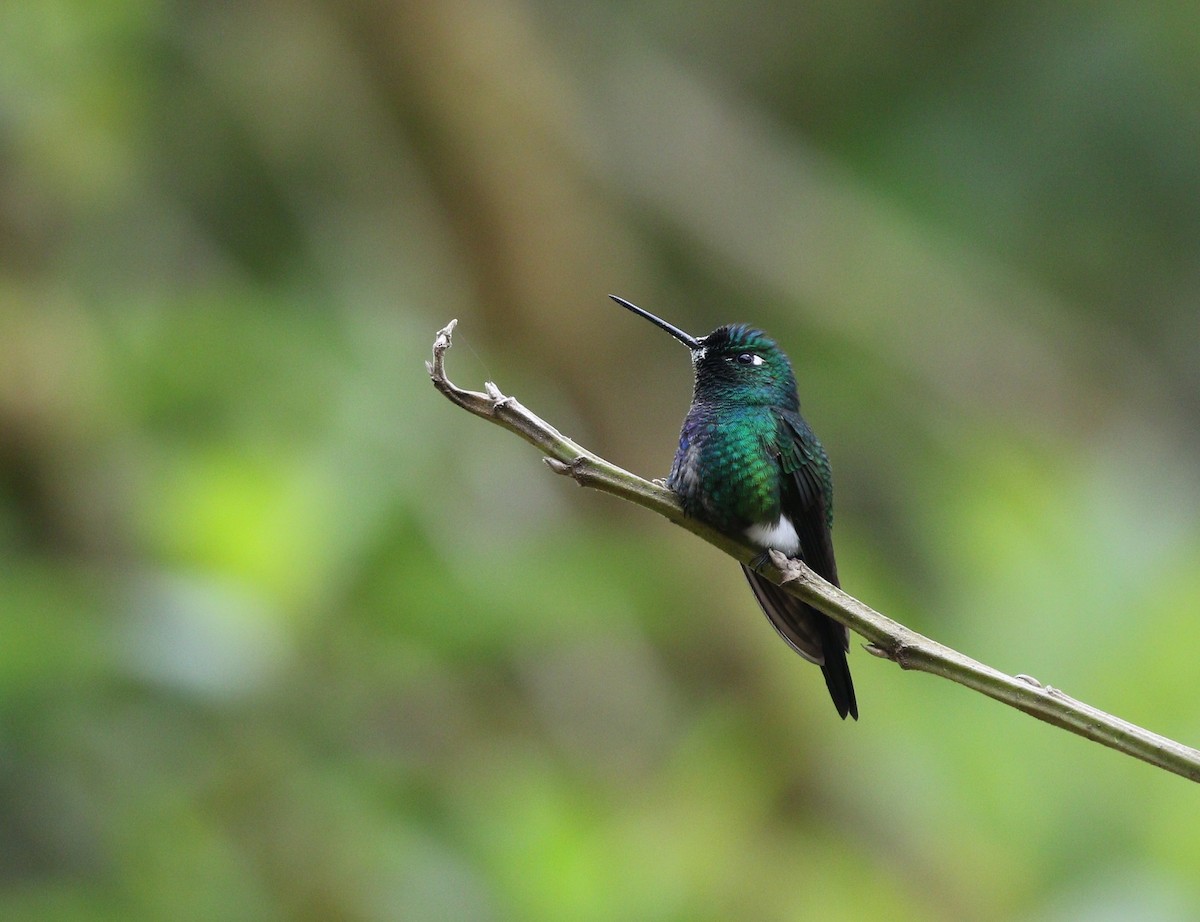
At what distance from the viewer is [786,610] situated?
1.72 metres

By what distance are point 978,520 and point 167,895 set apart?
103 inches

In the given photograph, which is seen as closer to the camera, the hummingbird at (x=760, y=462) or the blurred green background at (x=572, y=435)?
the hummingbird at (x=760, y=462)

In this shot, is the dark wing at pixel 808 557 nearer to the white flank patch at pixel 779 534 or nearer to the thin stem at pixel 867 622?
the white flank patch at pixel 779 534

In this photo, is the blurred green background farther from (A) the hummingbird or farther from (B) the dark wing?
(B) the dark wing

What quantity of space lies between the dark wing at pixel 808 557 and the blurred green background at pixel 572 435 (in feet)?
1.62

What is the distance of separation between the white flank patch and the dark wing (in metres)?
0.01

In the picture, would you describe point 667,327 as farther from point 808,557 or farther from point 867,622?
point 808,557

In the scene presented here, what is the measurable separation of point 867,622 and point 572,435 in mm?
3986

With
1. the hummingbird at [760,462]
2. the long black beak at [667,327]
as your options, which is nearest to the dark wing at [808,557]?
the hummingbird at [760,462]

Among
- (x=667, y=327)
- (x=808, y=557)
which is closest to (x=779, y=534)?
(x=808, y=557)

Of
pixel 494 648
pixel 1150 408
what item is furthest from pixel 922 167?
pixel 494 648

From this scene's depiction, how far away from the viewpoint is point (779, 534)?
1.84 meters

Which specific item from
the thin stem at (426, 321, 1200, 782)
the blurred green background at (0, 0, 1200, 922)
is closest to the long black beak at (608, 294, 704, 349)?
the thin stem at (426, 321, 1200, 782)

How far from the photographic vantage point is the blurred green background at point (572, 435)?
11.3 feet
